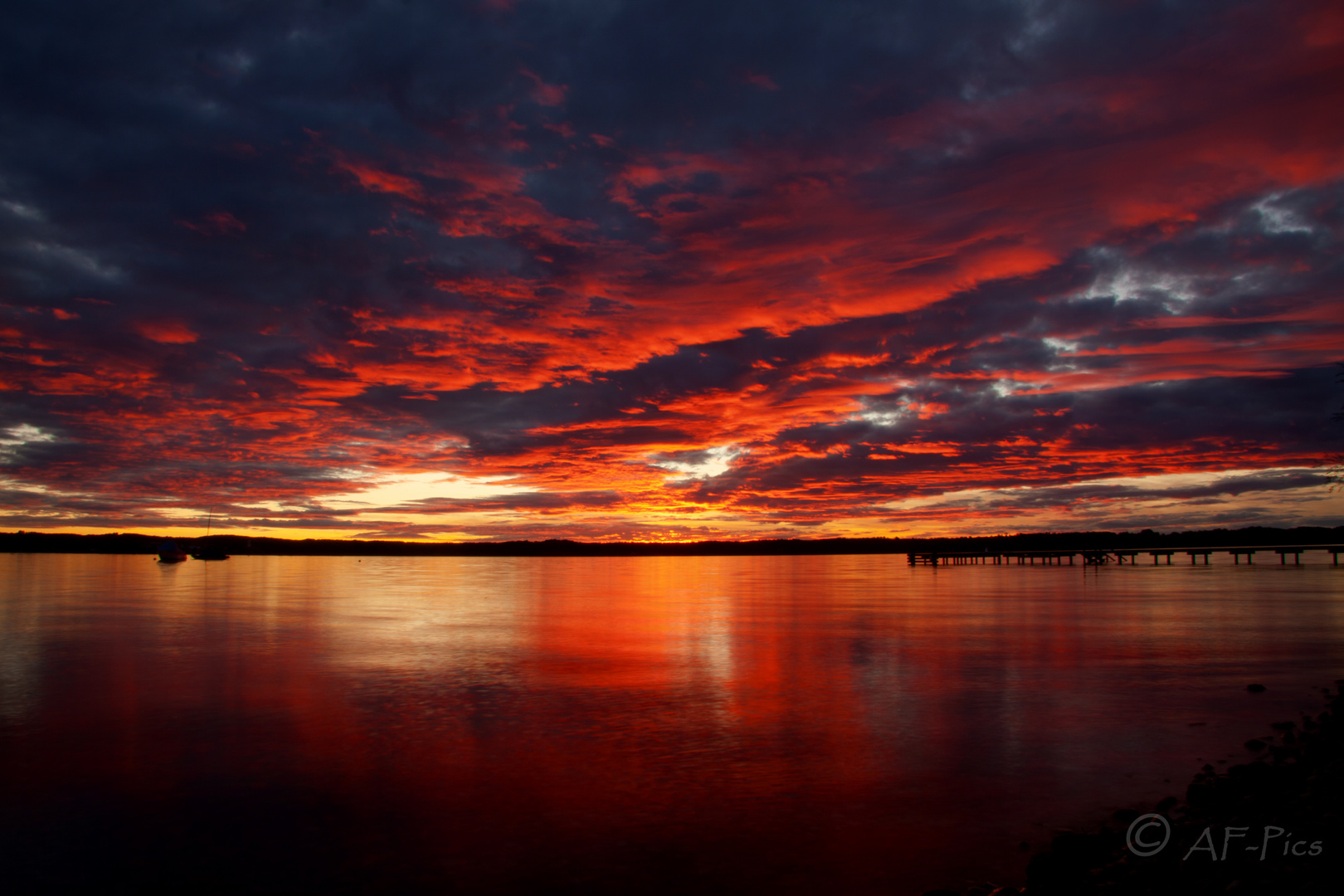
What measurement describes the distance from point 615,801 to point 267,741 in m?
7.52

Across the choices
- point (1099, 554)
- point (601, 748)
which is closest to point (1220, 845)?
point (601, 748)

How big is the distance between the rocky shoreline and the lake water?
2.15 feet

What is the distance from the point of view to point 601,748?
1451 cm

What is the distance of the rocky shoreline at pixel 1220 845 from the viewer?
748cm

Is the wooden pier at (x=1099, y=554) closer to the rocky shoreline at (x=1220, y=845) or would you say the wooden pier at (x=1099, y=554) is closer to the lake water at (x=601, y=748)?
the lake water at (x=601, y=748)

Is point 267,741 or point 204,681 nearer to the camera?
point 267,741

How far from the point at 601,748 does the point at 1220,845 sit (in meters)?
9.46

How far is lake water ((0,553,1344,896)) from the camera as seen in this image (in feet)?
30.9

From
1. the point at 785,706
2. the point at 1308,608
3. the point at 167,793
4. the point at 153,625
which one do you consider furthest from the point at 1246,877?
the point at 1308,608

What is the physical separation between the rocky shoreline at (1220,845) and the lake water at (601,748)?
2.15ft

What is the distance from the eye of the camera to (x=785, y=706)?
707 inches

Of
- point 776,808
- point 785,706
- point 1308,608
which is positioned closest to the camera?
point 776,808

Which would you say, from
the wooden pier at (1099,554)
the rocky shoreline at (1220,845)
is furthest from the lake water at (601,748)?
the wooden pier at (1099,554)

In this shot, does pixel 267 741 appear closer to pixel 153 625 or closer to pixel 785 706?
pixel 785 706
